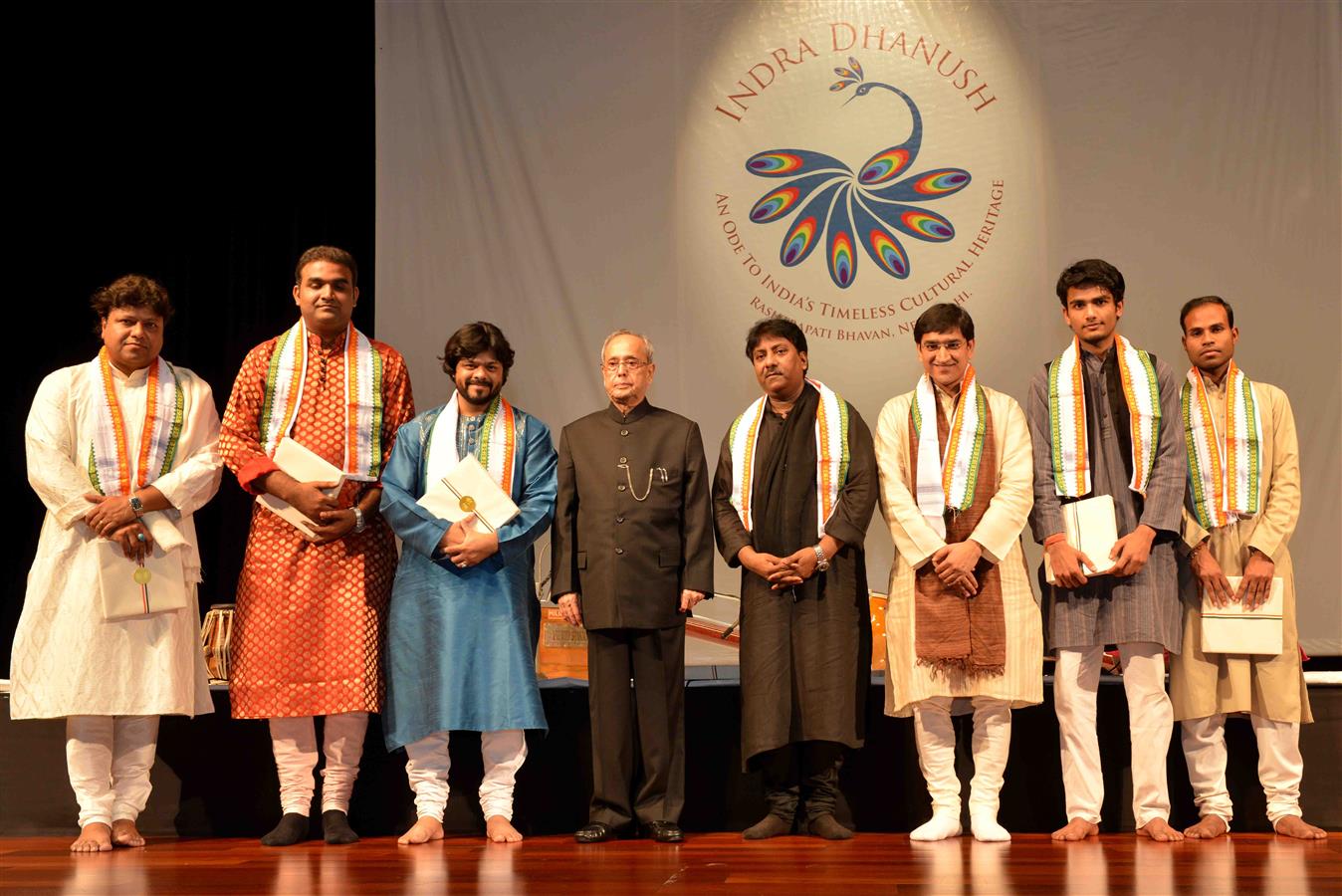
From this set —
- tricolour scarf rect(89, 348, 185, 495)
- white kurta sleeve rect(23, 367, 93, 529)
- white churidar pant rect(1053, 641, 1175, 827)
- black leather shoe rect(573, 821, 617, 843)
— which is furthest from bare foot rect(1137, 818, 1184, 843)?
white kurta sleeve rect(23, 367, 93, 529)

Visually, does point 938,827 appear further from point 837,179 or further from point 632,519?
point 837,179

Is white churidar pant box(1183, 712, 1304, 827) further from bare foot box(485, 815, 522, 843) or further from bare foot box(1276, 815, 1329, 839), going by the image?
bare foot box(485, 815, 522, 843)

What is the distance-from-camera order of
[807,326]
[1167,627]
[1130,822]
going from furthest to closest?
[807,326] < [1130,822] < [1167,627]

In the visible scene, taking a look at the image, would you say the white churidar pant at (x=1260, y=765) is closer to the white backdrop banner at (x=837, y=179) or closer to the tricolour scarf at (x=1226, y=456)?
the tricolour scarf at (x=1226, y=456)

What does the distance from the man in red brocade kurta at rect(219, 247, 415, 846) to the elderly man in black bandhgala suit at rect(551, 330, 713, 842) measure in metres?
0.56

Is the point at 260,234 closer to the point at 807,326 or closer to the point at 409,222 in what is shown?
the point at 409,222

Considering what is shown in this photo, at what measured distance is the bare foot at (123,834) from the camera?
3.95 metres

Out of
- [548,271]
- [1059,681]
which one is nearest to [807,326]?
[548,271]

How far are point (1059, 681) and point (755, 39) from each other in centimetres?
285

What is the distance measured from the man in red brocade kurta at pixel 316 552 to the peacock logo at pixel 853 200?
191 cm

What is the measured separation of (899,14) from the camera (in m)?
5.49

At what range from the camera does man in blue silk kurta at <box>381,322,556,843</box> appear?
12.8 feet

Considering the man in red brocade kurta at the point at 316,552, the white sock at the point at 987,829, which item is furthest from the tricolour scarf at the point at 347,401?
the white sock at the point at 987,829

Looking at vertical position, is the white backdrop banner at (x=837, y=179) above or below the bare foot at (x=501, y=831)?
above
